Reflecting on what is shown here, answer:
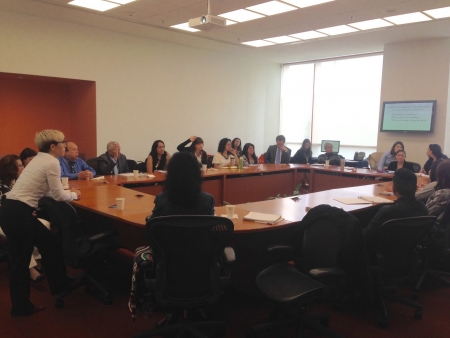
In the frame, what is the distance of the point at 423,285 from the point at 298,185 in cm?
327

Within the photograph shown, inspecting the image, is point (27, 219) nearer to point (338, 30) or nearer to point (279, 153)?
point (279, 153)

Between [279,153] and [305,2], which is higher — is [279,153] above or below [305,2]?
below

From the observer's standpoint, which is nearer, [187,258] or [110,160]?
[187,258]

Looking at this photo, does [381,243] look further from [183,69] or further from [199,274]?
[183,69]

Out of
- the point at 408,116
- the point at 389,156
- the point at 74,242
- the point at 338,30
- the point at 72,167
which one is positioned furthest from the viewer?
the point at 408,116

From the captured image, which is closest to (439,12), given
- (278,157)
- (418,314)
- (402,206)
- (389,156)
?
(389,156)

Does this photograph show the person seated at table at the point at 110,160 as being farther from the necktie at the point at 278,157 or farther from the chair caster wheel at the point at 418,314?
the chair caster wheel at the point at 418,314

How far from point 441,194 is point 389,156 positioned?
145 inches

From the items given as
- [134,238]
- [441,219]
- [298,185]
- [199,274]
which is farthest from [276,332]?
[298,185]

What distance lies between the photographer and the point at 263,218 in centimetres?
299

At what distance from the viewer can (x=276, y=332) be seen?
8.93 ft

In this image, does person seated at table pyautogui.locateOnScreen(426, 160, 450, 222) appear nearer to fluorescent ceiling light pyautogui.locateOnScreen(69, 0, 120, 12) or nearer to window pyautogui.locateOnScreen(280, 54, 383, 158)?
fluorescent ceiling light pyautogui.locateOnScreen(69, 0, 120, 12)

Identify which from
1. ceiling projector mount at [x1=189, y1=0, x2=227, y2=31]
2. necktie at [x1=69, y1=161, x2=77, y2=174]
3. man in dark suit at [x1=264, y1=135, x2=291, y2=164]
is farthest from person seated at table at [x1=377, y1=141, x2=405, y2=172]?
necktie at [x1=69, y1=161, x2=77, y2=174]

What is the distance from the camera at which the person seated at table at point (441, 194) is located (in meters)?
3.51
